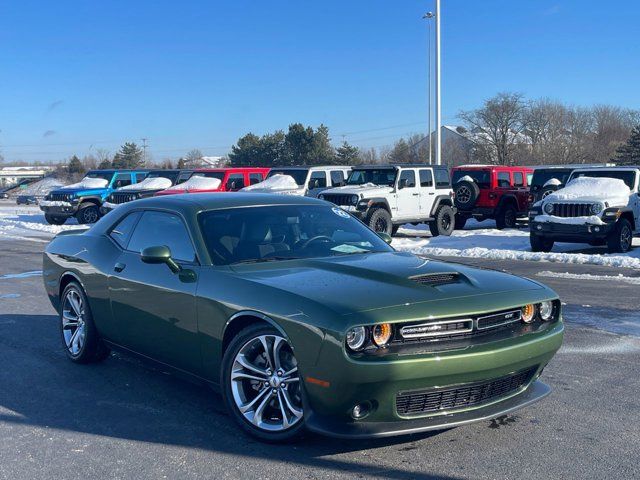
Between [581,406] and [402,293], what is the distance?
179 centimetres

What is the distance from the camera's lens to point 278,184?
68.4 feet

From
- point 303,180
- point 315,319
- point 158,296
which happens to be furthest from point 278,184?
point 315,319

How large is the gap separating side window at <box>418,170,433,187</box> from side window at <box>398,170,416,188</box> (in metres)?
0.31

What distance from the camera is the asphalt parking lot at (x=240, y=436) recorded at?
3.92 meters

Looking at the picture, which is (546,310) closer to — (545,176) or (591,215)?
(591,215)

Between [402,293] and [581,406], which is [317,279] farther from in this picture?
[581,406]

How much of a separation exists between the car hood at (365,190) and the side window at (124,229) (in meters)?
12.5

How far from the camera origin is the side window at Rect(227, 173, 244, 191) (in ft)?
76.0

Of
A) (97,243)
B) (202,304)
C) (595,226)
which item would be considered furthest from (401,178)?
(202,304)

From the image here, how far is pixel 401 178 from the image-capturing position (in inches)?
767

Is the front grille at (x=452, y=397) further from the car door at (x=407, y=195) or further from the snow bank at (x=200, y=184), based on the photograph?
the snow bank at (x=200, y=184)

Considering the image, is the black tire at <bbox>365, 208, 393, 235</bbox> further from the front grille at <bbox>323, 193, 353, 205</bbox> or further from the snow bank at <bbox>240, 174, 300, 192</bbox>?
the snow bank at <bbox>240, 174, 300, 192</bbox>

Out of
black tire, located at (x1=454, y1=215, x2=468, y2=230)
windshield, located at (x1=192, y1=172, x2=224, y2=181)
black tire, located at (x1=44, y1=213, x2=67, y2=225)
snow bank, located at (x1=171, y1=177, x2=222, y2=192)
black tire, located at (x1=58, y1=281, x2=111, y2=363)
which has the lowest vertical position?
black tire, located at (x1=454, y1=215, x2=468, y2=230)

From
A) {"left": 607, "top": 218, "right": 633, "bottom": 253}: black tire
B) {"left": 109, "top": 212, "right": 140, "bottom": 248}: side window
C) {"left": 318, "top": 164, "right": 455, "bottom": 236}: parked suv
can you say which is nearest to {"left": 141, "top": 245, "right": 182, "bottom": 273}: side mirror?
{"left": 109, "top": 212, "right": 140, "bottom": 248}: side window
